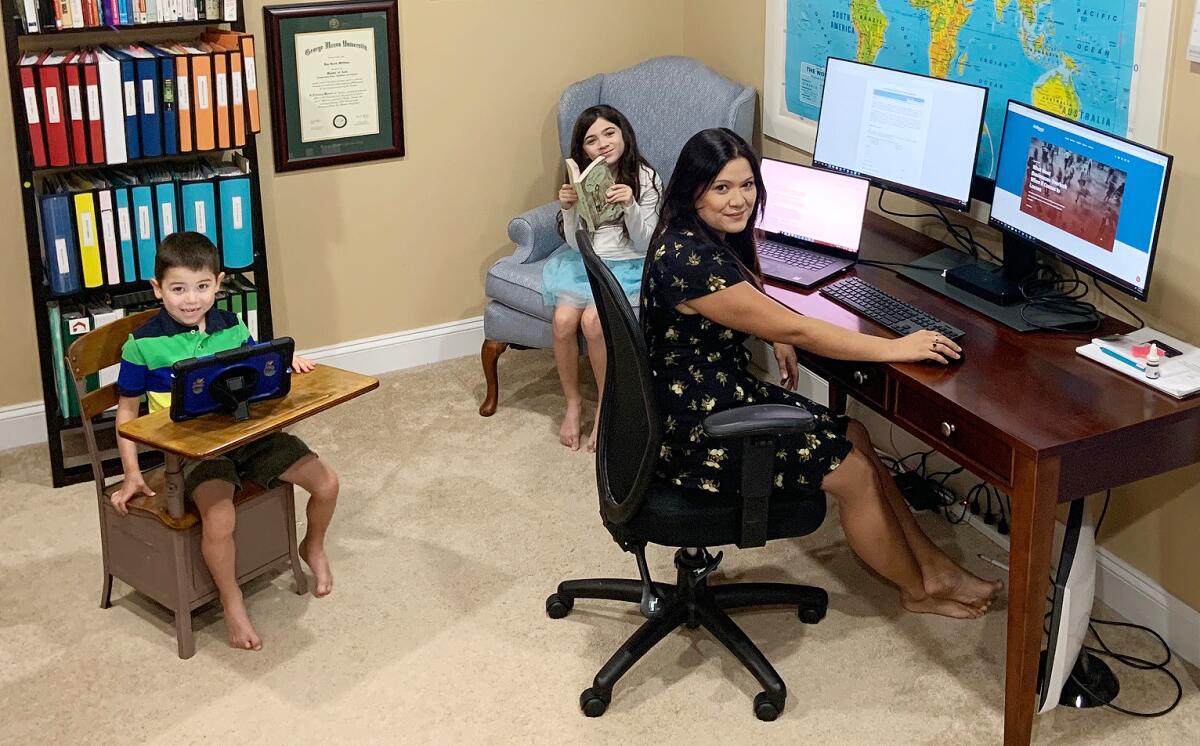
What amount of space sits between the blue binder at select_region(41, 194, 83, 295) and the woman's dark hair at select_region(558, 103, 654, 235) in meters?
1.39

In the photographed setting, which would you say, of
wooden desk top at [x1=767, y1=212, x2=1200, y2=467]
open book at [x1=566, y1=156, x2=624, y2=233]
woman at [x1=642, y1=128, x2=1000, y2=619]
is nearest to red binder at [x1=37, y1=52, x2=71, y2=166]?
open book at [x1=566, y1=156, x2=624, y2=233]

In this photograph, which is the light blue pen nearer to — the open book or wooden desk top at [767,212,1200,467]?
wooden desk top at [767,212,1200,467]

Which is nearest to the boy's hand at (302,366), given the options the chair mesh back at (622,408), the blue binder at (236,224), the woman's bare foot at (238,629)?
the woman's bare foot at (238,629)

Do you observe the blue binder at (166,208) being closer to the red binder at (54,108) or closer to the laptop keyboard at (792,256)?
the red binder at (54,108)

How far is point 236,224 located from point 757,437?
1918 millimetres

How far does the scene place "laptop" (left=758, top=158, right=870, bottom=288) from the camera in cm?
333

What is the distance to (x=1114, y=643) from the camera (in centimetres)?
310

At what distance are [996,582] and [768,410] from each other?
102 centimetres

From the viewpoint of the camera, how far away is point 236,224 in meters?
3.85

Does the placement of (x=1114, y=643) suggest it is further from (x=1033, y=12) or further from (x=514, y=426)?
(x=514, y=426)

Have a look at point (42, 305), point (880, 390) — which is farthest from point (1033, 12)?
point (42, 305)

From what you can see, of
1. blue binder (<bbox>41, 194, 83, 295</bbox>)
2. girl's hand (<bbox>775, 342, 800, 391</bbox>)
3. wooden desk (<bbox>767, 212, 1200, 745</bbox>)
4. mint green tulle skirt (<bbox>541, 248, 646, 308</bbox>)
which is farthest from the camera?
mint green tulle skirt (<bbox>541, 248, 646, 308</bbox>)

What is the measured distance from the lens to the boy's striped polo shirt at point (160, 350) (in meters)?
2.99

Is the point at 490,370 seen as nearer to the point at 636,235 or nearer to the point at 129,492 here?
the point at 636,235
